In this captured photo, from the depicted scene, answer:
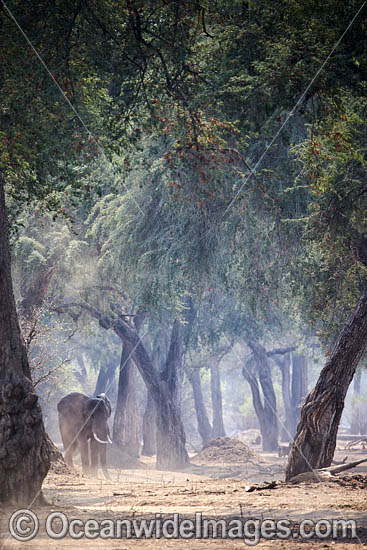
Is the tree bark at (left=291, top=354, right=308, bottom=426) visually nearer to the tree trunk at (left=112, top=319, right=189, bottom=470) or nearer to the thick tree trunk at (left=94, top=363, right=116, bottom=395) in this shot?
the thick tree trunk at (left=94, top=363, right=116, bottom=395)

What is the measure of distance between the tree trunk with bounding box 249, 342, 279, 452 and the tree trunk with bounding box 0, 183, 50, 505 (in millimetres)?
30120

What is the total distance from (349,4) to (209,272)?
964 centimetres

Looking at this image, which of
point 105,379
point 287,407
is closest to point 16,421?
point 105,379

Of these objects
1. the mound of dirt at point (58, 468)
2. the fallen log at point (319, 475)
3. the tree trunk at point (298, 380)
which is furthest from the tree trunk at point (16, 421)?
the tree trunk at point (298, 380)

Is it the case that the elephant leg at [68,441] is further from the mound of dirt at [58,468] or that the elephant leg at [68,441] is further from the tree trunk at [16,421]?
the tree trunk at [16,421]

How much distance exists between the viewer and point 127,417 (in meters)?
32.8

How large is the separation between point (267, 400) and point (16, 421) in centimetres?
3081

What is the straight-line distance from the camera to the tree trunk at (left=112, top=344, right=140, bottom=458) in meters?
32.2

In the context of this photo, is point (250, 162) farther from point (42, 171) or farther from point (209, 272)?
point (42, 171)

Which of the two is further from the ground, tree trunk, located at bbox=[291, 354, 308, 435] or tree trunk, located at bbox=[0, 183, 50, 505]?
tree trunk, located at bbox=[0, 183, 50, 505]

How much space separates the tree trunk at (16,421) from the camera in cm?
902

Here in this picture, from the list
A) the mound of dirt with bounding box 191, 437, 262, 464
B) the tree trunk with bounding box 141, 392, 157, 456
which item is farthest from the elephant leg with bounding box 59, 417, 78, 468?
the tree trunk with bounding box 141, 392, 157, 456

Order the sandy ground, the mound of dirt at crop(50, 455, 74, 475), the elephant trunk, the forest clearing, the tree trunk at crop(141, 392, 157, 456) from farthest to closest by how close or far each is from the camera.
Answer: the tree trunk at crop(141, 392, 157, 456) < the elephant trunk < the mound of dirt at crop(50, 455, 74, 475) < the forest clearing < the sandy ground

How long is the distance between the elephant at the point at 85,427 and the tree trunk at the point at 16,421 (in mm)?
12005
